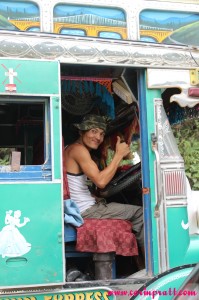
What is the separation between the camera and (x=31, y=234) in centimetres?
341

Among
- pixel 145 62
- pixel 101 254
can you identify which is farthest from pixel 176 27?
pixel 101 254

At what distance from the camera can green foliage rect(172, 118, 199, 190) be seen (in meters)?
10.2

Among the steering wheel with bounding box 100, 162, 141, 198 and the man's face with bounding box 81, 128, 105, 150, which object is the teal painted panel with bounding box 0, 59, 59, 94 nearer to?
the man's face with bounding box 81, 128, 105, 150

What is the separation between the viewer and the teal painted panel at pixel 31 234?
3.35m

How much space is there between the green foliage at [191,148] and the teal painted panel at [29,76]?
253 inches

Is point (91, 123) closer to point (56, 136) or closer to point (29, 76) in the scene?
point (56, 136)

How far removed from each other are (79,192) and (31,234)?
89cm

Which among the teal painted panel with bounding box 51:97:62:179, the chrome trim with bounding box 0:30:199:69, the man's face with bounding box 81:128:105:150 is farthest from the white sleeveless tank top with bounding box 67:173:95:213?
the chrome trim with bounding box 0:30:199:69

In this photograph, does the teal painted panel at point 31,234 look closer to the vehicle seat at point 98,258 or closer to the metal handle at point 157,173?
the vehicle seat at point 98,258

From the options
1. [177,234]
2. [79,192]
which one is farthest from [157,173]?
[79,192]

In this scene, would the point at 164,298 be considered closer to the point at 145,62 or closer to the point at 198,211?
the point at 198,211

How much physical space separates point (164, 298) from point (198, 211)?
2.30 feet

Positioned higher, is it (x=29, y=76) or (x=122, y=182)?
(x=29, y=76)

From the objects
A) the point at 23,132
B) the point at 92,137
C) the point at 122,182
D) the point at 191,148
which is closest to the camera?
the point at 92,137
